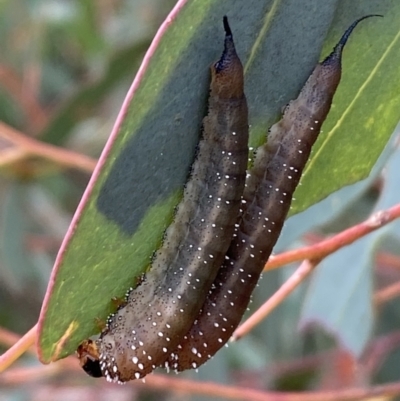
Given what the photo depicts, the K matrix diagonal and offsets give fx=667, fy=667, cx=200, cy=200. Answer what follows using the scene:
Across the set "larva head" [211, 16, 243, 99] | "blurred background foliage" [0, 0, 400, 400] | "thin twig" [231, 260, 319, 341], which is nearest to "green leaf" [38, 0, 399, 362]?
"larva head" [211, 16, 243, 99]

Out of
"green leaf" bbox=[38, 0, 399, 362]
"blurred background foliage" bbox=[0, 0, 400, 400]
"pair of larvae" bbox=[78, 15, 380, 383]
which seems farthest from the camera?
"blurred background foliage" bbox=[0, 0, 400, 400]

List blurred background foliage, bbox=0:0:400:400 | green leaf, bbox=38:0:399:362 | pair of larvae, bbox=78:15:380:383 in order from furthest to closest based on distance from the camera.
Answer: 1. blurred background foliage, bbox=0:0:400:400
2. pair of larvae, bbox=78:15:380:383
3. green leaf, bbox=38:0:399:362

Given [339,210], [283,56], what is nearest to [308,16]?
[283,56]

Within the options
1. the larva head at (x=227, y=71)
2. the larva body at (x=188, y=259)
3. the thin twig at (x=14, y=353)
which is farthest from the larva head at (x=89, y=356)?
the larva head at (x=227, y=71)

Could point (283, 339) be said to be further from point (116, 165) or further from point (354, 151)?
point (116, 165)

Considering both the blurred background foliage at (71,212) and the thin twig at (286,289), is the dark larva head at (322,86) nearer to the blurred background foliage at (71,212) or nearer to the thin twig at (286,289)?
the thin twig at (286,289)

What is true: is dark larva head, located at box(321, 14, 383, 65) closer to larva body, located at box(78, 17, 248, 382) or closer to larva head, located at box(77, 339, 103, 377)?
larva body, located at box(78, 17, 248, 382)
